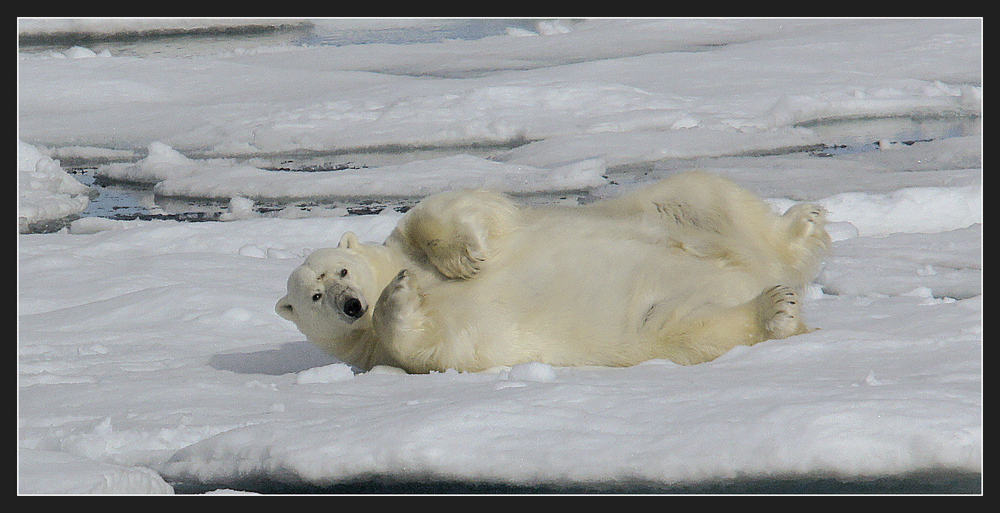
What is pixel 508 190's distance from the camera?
6.61 m

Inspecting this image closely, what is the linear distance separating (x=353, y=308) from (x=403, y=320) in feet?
0.58

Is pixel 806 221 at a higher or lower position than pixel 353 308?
higher

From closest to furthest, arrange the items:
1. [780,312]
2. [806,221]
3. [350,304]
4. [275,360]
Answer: [780,312], [350,304], [275,360], [806,221]

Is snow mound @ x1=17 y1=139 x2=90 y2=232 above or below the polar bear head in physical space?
above

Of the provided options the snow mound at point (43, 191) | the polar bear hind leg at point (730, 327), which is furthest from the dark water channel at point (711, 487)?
the snow mound at point (43, 191)

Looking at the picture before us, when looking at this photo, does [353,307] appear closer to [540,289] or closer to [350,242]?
[350,242]

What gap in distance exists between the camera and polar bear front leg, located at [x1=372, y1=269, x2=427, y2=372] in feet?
9.47

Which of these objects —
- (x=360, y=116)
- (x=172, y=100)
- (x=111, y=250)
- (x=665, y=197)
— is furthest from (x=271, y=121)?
(x=665, y=197)

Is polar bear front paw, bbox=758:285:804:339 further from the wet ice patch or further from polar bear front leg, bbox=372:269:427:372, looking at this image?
the wet ice patch

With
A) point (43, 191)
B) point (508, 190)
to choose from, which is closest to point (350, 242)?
point (508, 190)

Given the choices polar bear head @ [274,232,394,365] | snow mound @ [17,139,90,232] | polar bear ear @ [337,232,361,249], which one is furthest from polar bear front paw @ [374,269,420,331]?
snow mound @ [17,139,90,232]

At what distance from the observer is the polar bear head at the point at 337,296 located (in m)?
3.05

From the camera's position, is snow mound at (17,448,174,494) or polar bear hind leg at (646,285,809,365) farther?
polar bear hind leg at (646,285,809,365)

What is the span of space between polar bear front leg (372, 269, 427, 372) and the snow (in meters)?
0.08
